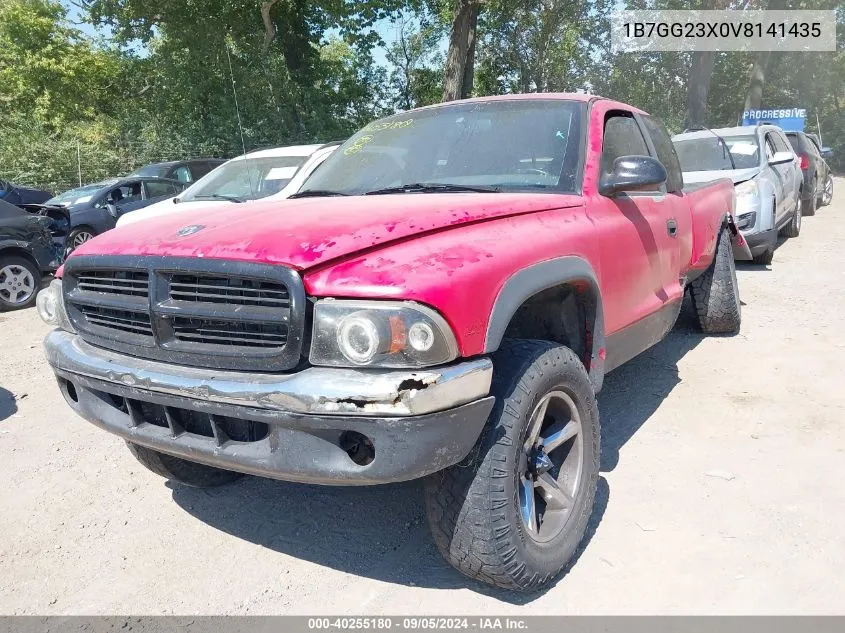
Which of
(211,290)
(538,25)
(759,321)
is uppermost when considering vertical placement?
(538,25)

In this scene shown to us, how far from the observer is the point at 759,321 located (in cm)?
603

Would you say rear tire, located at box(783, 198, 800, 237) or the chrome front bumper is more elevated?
the chrome front bumper

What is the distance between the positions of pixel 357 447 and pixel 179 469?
1.53 meters

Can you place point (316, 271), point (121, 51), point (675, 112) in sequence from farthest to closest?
point (675, 112), point (121, 51), point (316, 271)

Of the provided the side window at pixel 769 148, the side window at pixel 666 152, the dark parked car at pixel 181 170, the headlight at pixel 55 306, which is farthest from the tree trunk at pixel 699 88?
the headlight at pixel 55 306

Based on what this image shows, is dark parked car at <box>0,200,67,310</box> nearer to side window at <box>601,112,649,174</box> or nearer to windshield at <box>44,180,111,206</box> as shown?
windshield at <box>44,180,111,206</box>

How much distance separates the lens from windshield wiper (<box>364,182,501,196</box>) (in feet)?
9.86

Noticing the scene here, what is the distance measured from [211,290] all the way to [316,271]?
0.41 m

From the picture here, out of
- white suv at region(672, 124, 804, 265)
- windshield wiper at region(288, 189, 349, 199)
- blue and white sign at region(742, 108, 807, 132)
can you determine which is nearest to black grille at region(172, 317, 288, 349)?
windshield wiper at region(288, 189, 349, 199)

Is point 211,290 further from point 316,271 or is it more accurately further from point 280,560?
point 280,560

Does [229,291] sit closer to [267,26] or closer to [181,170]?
[181,170]

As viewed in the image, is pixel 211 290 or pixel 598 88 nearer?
pixel 211 290

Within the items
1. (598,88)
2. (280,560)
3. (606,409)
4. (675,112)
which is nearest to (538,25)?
(598,88)

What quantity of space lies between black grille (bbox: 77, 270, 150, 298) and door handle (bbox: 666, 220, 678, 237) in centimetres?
286
